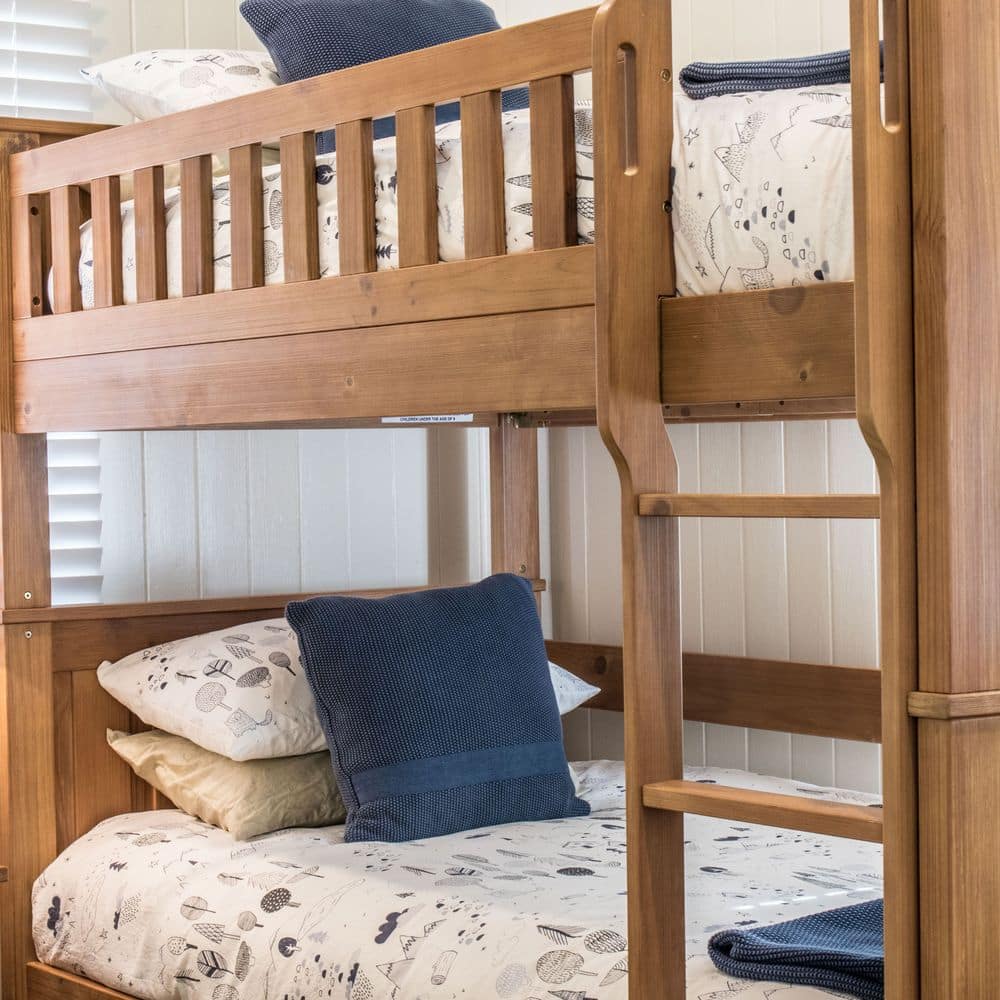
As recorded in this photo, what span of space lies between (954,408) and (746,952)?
2.18 feet

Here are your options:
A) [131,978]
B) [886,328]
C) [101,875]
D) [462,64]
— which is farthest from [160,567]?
[886,328]

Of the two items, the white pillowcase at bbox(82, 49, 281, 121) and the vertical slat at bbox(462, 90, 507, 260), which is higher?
the white pillowcase at bbox(82, 49, 281, 121)

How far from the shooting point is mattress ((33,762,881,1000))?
1889 mm

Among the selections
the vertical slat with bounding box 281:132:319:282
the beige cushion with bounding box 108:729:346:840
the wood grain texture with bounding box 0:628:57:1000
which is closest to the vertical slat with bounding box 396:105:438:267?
the vertical slat with bounding box 281:132:319:282

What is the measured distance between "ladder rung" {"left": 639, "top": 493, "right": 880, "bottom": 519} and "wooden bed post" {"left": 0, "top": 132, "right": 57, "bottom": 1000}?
1.46 m

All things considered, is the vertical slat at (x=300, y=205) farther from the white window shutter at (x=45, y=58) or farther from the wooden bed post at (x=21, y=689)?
the white window shutter at (x=45, y=58)

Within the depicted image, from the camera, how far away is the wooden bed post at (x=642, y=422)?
1580mm

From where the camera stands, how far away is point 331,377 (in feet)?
6.67

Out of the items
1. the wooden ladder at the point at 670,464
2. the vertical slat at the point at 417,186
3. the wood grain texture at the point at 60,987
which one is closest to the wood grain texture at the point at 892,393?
the wooden ladder at the point at 670,464

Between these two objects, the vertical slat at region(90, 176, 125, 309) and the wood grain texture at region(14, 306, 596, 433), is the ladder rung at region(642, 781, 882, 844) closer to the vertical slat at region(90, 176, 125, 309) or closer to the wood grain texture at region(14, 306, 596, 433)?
the wood grain texture at region(14, 306, 596, 433)

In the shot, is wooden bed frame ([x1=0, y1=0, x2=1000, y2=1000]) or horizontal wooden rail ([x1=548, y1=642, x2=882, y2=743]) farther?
horizontal wooden rail ([x1=548, y1=642, x2=882, y2=743])

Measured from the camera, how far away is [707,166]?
161 centimetres

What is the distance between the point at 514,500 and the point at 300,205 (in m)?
1.36

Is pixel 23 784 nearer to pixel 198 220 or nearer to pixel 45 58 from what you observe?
pixel 198 220
